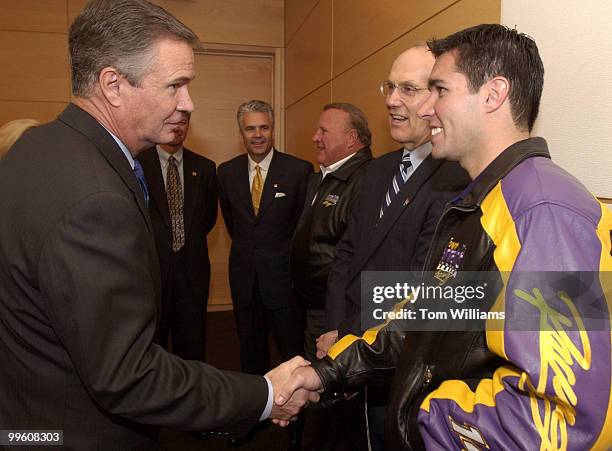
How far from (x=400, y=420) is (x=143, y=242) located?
26.8 inches

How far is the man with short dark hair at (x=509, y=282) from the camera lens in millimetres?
782

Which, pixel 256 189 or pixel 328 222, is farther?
pixel 256 189

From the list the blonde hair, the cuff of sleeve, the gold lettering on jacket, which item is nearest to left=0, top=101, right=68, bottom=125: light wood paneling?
the blonde hair

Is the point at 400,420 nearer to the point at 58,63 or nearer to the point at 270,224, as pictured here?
the point at 270,224

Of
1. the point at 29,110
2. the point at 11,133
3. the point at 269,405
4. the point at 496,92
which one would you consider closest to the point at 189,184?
the point at 11,133

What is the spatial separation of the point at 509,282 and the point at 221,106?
4.85 metres

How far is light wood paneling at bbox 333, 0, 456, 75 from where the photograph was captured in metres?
2.30

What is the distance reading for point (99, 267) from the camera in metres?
0.93

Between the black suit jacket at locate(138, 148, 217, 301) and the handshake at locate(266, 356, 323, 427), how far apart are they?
1649mm

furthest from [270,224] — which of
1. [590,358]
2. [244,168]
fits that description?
[590,358]

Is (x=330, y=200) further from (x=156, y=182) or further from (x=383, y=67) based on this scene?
(x=156, y=182)

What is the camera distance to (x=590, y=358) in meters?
0.78

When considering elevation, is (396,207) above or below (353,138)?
below

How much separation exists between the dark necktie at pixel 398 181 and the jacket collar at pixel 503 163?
79cm
